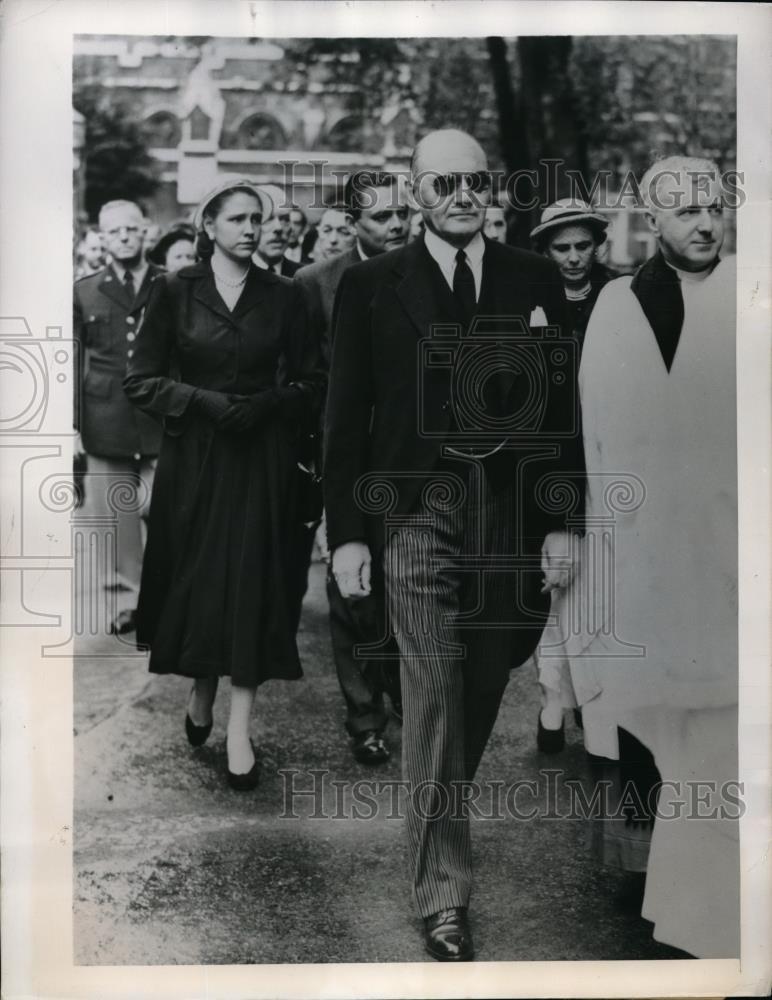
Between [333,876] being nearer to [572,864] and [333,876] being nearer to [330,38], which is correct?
[572,864]

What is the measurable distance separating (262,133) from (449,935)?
2.84 m

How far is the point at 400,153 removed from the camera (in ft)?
12.4

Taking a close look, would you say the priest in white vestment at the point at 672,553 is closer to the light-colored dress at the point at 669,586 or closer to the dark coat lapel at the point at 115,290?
the light-colored dress at the point at 669,586

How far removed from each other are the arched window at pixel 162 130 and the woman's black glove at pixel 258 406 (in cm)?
92

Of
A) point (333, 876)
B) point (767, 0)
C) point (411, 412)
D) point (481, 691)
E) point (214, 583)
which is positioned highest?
point (767, 0)

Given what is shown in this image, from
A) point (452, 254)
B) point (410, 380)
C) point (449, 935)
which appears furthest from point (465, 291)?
point (449, 935)

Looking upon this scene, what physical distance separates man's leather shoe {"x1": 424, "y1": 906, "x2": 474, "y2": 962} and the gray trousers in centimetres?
3

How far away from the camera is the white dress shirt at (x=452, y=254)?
3744 mm

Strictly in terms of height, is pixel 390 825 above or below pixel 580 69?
below

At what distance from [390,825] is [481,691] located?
1.87ft

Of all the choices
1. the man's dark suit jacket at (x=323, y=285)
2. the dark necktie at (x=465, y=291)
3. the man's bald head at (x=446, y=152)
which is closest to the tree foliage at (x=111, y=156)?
the man's dark suit jacket at (x=323, y=285)

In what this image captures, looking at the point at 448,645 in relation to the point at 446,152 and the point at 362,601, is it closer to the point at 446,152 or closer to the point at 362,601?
the point at 362,601

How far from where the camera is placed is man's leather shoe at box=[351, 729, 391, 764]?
3791mm

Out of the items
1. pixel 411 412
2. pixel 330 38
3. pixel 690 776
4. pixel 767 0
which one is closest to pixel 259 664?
pixel 411 412
